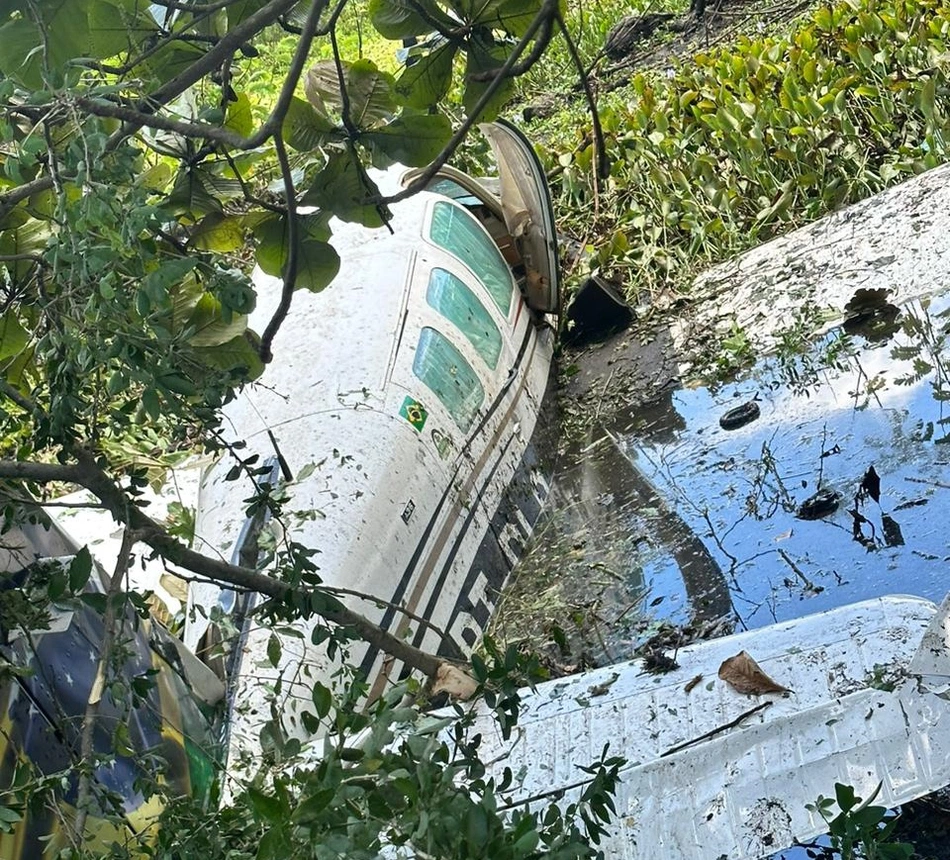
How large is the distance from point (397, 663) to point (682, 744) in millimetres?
2121

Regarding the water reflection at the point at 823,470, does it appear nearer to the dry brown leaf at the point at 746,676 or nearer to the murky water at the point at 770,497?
the murky water at the point at 770,497

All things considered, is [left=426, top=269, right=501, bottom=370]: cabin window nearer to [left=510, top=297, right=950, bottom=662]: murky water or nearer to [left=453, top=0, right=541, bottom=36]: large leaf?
[left=510, top=297, right=950, bottom=662]: murky water

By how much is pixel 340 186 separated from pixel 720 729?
1.83 m

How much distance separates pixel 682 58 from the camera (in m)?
13.5

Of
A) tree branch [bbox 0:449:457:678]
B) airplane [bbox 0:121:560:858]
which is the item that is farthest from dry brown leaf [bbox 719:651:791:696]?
tree branch [bbox 0:449:457:678]

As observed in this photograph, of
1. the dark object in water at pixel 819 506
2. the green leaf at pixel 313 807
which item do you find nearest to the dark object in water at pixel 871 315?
the dark object in water at pixel 819 506

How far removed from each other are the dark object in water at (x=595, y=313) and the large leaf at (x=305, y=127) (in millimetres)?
7115

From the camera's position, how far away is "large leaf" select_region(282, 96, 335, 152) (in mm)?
2625

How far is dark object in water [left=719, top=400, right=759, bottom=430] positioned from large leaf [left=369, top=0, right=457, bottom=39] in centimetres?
527

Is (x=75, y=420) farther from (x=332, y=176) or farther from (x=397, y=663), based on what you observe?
(x=397, y=663)

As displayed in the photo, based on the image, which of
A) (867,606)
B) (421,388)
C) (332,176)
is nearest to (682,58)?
(421,388)

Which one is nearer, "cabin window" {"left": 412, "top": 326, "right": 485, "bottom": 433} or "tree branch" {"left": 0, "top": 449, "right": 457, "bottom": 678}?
"tree branch" {"left": 0, "top": 449, "right": 457, "bottom": 678}

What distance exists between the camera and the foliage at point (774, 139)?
956cm

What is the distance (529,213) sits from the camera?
9391mm
